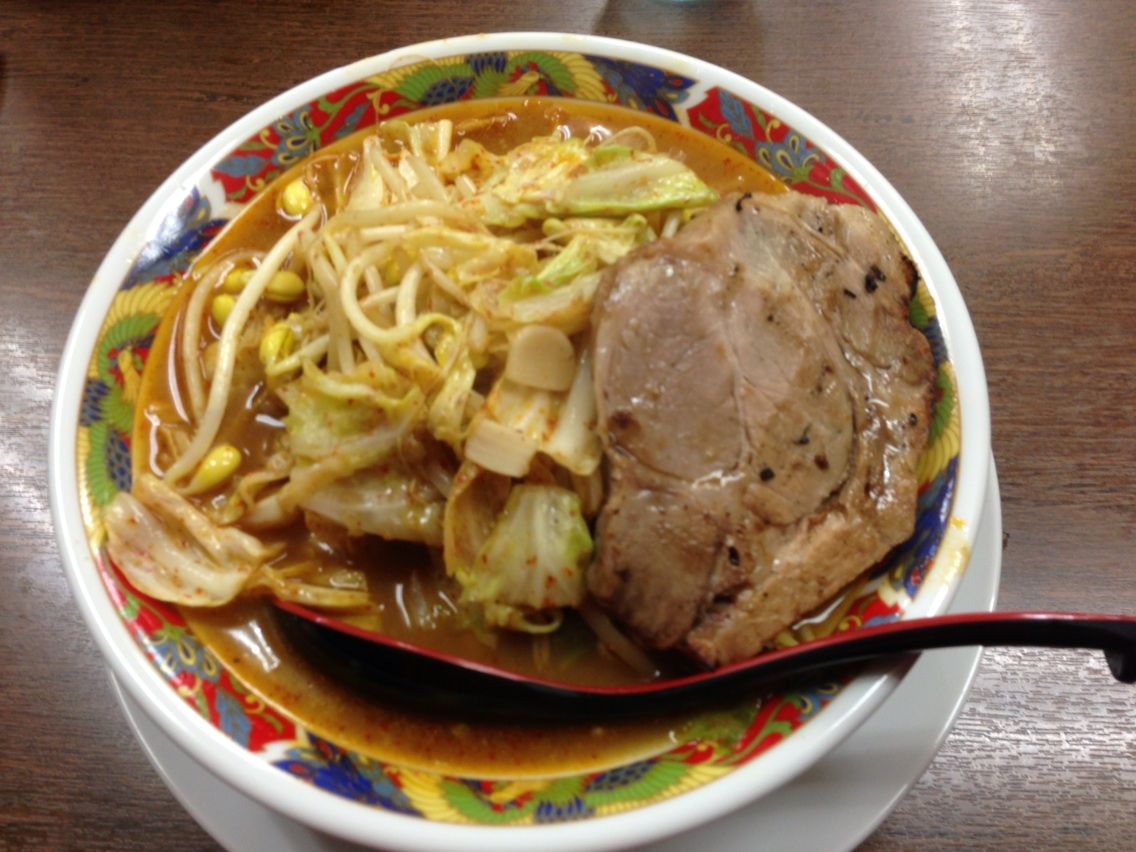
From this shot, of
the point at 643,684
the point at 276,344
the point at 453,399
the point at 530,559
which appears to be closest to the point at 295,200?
the point at 276,344

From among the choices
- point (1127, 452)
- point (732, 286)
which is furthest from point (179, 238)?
point (1127, 452)

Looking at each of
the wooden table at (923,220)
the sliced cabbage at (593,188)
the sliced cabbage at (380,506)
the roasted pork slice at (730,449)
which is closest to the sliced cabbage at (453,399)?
the sliced cabbage at (380,506)

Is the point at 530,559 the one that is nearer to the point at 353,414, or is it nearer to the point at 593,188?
the point at 353,414

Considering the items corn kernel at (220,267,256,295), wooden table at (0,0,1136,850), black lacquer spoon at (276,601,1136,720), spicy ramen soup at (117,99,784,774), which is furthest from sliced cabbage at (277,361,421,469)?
wooden table at (0,0,1136,850)

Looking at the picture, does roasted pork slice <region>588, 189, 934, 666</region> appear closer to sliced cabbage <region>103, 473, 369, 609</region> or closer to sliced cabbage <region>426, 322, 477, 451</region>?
sliced cabbage <region>426, 322, 477, 451</region>

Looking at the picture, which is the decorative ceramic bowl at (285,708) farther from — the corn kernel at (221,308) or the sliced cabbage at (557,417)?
the sliced cabbage at (557,417)

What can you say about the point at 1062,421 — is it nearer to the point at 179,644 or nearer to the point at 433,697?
the point at 433,697
